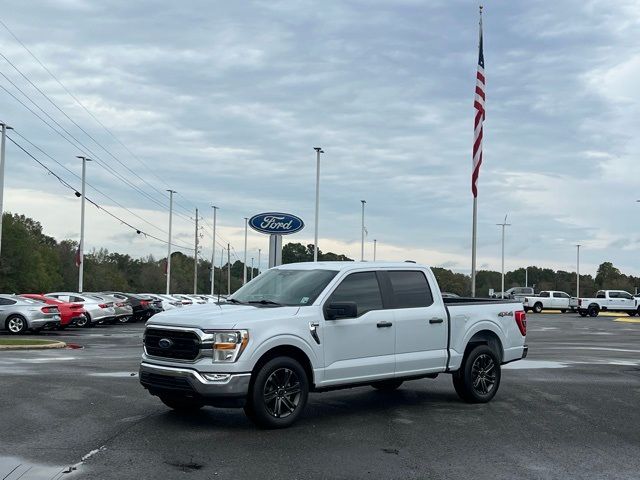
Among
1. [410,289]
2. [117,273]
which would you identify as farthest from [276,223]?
[117,273]

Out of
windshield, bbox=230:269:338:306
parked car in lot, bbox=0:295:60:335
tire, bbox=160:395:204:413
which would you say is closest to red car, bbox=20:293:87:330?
parked car in lot, bbox=0:295:60:335

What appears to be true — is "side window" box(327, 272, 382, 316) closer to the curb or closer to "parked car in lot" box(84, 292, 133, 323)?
the curb

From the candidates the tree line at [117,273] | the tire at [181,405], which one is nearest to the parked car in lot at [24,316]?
the tire at [181,405]

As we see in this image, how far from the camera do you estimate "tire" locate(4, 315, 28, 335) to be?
27597 millimetres

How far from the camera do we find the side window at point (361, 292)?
9750 millimetres

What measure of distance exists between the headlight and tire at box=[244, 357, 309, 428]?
38cm

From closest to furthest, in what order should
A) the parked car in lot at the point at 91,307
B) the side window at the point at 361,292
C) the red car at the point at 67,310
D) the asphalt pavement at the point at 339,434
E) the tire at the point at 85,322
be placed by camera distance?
the asphalt pavement at the point at 339,434, the side window at the point at 361,292, the red car at the point at 67,310, the tire at the point at 85,322, the parked car in lot at the point at 91,307

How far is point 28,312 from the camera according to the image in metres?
27.6

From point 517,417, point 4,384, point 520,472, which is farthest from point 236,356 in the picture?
point 4,384

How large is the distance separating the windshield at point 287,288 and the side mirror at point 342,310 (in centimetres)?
30

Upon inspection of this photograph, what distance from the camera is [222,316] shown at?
347 inches

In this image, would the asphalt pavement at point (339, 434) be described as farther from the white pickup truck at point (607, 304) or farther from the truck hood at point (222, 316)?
the white pickup truck at point (607, 304)

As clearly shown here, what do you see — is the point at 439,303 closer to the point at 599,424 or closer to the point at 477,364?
the point at 477,364

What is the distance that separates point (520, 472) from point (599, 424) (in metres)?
2.98
